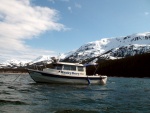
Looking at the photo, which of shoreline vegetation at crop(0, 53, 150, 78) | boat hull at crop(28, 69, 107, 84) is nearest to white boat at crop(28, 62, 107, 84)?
boat hull at crop(28, 69, 107, 84)

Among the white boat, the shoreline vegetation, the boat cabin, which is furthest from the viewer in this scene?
the shoreline vegetation

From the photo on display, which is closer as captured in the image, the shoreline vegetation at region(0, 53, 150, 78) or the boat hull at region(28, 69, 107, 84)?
the boat hull at region(28, 69, 107, 84)

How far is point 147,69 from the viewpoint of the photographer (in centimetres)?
17000

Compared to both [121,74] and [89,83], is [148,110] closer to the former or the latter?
[89,83]

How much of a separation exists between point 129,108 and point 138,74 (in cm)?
15344

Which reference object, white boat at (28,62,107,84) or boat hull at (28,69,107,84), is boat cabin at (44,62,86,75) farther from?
boat hull at (28,69,107,84)

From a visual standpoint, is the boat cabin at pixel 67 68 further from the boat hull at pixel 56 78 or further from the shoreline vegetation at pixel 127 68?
the shoreline vegetation at pixel 127 68

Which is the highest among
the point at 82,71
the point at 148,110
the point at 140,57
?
the point at 140,57

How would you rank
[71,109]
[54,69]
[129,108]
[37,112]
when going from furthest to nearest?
[54,69] → [129,108] → [71,109] → [37,112]

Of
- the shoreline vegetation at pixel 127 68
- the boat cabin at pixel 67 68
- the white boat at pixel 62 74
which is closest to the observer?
the white boat at pixel 62 74

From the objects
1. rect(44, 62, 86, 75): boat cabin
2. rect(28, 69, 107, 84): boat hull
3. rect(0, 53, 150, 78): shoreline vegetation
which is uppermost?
rect(0, 53, 150, 78): shoreline vegetation

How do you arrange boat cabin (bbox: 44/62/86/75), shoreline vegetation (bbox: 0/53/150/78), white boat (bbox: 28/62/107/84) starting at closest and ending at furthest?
white boat (bbox: 28/62/107/84)
boat cabin (bbox: 44/62/86/75)
shoreline vegetation (bbox: 0/53/150/78)

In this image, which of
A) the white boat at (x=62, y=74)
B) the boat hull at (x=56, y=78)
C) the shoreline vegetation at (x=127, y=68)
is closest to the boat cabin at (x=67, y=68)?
the white boat at (x=62, y=74)

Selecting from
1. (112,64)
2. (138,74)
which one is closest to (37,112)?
(138,74)
